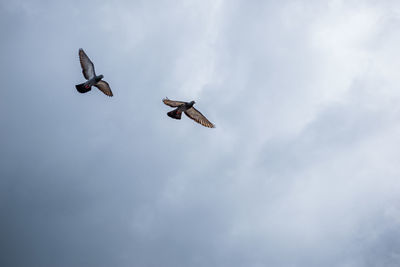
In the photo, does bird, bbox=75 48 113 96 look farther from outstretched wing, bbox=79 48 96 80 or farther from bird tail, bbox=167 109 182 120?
bird tail, bbox=167 109 182 120

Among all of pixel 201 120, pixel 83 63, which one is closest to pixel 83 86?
pixel 83 63

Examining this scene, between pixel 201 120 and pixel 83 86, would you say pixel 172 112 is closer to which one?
pixel 201 120

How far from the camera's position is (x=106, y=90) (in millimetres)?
52812

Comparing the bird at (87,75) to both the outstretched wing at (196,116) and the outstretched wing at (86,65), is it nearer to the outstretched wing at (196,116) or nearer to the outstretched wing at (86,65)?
the outstretched wing at (86,65)

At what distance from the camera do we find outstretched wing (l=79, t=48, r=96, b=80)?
4997cm

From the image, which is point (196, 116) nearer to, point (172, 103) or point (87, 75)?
point (172, 103)

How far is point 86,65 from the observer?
50.4m

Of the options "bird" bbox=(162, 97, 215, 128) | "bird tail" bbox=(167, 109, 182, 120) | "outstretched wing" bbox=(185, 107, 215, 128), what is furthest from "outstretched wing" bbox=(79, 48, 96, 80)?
"outstretched wing" bbox=(185, 107, 215, 128)

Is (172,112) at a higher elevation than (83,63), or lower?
lower

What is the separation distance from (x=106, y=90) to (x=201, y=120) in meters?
12.9

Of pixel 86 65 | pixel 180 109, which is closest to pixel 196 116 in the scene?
pixel 180 109

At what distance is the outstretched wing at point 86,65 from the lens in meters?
50.0

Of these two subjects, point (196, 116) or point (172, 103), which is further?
point (196, 116)

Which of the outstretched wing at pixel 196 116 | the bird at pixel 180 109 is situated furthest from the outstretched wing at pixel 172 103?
the outstretched wing at pixel 196 116
